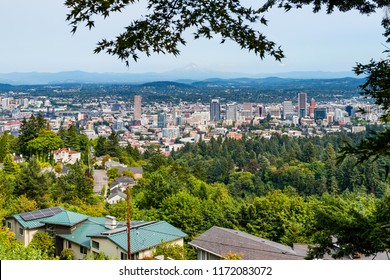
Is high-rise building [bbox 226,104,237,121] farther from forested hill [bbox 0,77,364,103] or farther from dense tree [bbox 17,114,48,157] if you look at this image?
dense tree [bbox 17,114,48,157]

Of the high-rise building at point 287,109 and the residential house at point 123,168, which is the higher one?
the high-rise building at point 287,109

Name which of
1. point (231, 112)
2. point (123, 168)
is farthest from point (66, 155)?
point (231, 112)

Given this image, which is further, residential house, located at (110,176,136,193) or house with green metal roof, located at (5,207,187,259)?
residential house, located at (110,176,136,193)

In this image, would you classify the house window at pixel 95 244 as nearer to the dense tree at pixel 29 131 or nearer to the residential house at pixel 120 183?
the residential house at pixel 120 183

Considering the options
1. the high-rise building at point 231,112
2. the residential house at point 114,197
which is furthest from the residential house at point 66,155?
the high-rise building at point 231,112

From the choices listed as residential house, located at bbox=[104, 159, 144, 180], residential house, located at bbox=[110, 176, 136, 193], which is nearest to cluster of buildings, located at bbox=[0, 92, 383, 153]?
residential house, located at bbox=[104, 159, 144, 180]

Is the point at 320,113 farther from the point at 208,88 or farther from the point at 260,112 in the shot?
the point at 208,88
